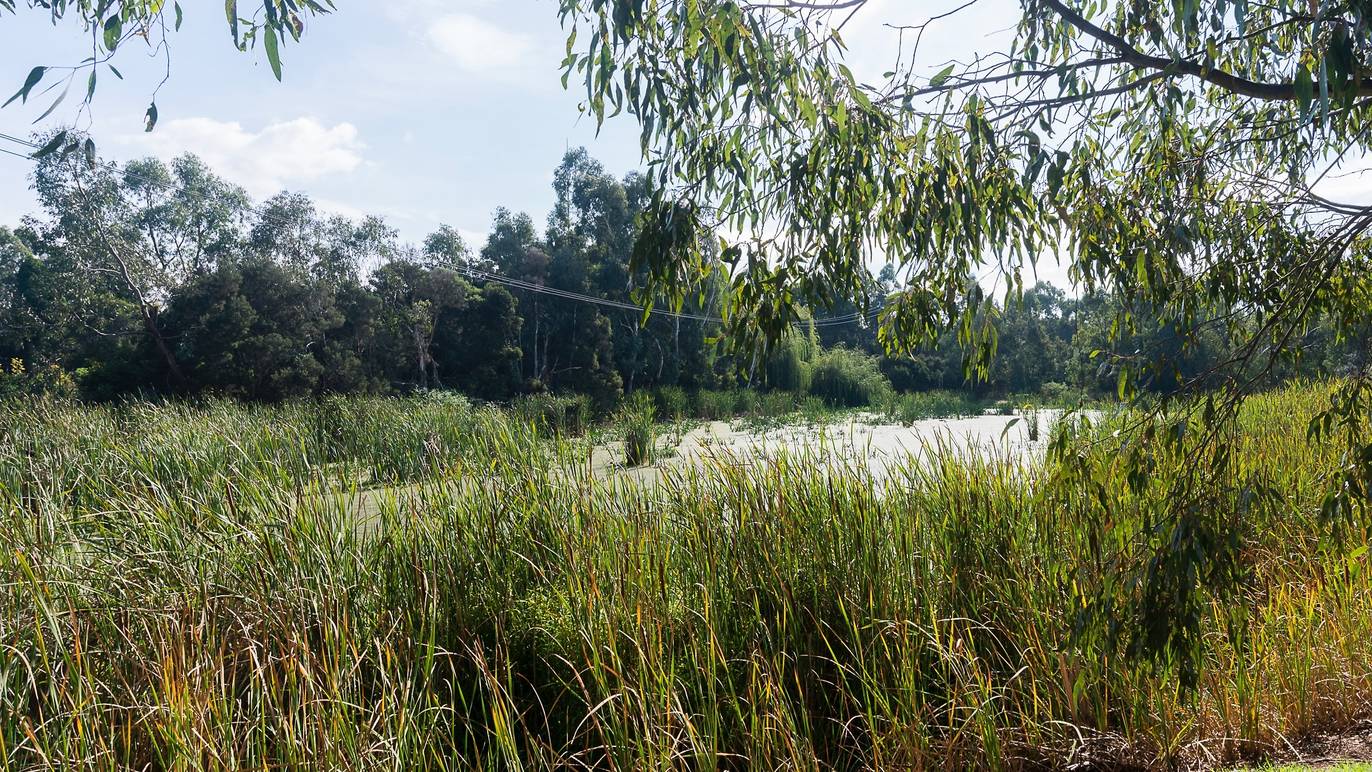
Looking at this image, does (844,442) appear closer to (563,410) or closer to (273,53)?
(273,53)

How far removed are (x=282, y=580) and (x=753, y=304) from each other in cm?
172

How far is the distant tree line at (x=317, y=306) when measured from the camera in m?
15.8

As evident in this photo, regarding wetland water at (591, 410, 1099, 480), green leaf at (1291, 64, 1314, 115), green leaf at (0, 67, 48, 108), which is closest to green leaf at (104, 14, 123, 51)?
green leaf at (0, 67, 48, 108)

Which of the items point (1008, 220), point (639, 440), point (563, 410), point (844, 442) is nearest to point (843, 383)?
point (563, 410)

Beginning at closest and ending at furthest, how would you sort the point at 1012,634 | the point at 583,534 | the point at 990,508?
the point at 1012,634 < the point at 583,534 < the point at 990,508

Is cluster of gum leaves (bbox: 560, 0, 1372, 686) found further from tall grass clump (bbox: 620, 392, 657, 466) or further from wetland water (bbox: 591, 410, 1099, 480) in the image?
tall grass clump (bbox: 620, 392, 657, 466)

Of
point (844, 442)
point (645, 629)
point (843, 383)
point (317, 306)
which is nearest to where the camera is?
point (645, 629)

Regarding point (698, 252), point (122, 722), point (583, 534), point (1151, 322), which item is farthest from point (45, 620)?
point (1151, 322)

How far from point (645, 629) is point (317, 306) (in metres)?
16.5

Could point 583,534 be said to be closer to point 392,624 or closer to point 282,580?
point 392,624

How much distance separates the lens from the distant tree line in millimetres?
15781

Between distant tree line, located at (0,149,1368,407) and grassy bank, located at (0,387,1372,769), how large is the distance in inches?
371

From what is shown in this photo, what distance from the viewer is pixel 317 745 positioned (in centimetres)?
188

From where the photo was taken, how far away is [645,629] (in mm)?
2387
